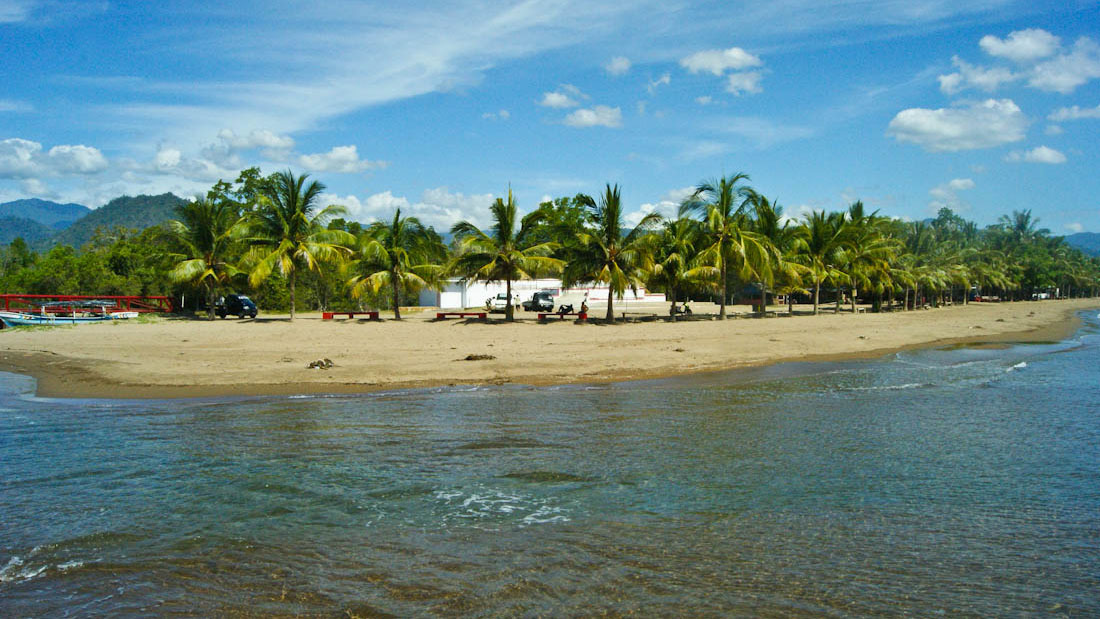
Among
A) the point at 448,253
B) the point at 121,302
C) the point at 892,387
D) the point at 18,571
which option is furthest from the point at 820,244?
the point at 18,571

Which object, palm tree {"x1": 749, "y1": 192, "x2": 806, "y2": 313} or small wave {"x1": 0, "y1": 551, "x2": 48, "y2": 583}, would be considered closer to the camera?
small wave {"x1": 0, "y1": 551, "x2": 48, "y2": 583}

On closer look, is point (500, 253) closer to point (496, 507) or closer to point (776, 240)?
point (776, 240)

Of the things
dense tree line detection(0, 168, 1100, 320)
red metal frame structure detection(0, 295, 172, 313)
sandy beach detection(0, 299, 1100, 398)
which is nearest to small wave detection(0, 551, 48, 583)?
sandy beach detection(0, 299, 1100, 398)

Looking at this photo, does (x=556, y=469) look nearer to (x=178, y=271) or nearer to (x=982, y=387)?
(x=982, y=387)

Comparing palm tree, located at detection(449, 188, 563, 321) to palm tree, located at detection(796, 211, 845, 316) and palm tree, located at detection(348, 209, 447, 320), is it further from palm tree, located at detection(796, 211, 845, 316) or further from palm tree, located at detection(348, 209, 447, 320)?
palm tree, located at detection(796, 211, 845, 316)

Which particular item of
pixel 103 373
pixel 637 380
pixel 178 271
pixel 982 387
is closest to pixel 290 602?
pixel 637 380

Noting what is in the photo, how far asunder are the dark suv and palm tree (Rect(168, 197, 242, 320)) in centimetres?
110

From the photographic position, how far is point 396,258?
3403cm

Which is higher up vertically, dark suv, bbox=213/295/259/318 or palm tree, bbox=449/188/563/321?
palm tree, bbox=449/188/563/321

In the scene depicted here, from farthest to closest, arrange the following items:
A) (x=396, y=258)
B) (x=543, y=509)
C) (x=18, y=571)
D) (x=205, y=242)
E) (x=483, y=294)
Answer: (x=483, y=294), (x=205, y=242), (x=396, y=258), (x=543, y=509), (x=18, y=571)

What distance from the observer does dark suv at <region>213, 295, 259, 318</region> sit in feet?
120

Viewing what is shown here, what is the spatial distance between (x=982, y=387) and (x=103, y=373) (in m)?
19.7

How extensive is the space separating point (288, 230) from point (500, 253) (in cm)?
1030

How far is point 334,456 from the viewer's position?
356 inches
